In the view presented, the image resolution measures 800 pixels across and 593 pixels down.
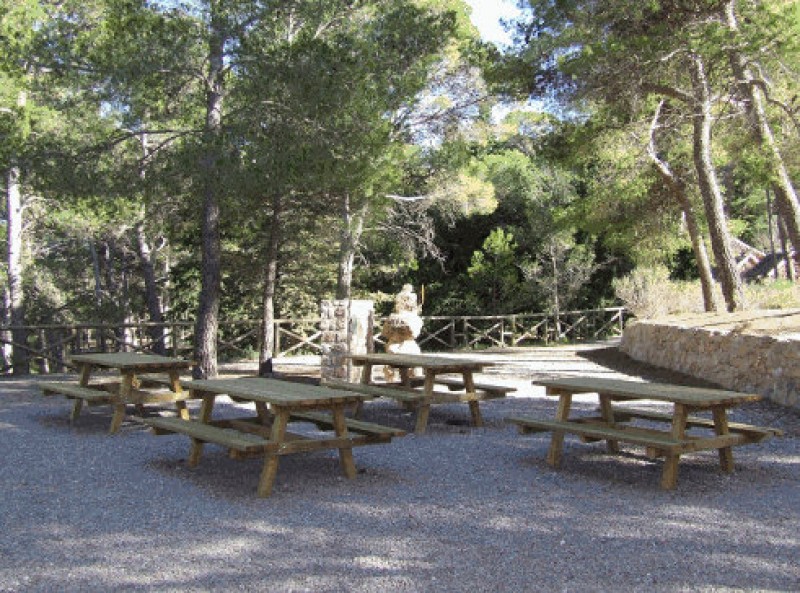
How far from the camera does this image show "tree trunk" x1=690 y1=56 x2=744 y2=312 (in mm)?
12430

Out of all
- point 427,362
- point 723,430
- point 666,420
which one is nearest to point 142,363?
point 427,362

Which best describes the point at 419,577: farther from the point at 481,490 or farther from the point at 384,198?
the point at 384,198

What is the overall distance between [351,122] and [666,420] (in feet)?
22.4

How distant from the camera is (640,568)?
3.54m

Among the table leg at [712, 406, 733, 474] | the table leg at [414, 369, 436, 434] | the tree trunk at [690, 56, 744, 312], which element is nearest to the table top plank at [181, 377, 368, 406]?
the table leg at [414, 369, 436, 434]

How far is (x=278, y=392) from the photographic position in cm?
545

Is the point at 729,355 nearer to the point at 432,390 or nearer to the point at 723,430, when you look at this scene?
the point at 432,390

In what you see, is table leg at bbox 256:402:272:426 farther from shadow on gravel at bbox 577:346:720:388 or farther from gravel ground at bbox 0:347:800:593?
shadow on gravel at bbox 577:346:720:388

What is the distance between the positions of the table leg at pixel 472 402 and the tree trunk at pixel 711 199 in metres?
6.55

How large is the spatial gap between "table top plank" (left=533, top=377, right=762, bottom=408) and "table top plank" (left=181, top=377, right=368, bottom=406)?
5.14 ft

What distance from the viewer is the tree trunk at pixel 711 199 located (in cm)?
1243

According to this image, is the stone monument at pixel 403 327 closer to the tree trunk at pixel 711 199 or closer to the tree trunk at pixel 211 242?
the tree trunk at pixel 211 242

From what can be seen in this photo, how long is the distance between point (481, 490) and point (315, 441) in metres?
Answer: 1.11

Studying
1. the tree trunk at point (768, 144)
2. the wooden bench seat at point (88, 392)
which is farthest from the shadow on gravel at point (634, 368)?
the wooden bench seat at point (88, 392)
